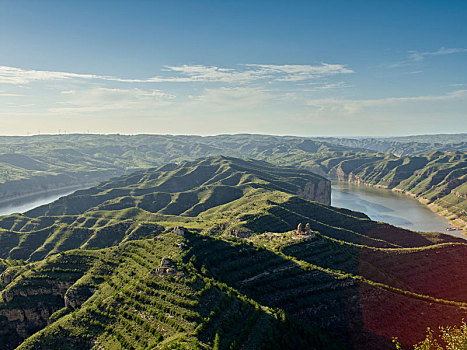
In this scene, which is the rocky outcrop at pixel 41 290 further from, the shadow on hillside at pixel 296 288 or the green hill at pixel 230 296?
the shadow on hillside at pixel 296 288

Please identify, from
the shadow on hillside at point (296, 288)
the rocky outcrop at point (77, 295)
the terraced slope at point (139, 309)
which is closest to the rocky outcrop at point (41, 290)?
the terraced slope at point (139, 309)

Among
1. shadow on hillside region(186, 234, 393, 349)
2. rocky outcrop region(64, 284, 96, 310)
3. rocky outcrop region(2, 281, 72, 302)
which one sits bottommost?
rocky outcrop region(2, 281, 72, 302)

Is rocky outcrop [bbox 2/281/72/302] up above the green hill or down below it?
below

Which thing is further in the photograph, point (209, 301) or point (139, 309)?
point (139, 309)

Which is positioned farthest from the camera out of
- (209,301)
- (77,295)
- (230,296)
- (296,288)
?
(77,295)

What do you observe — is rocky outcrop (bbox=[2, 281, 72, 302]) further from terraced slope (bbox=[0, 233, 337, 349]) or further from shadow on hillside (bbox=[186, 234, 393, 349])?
shadow on hillside (bbox=[186, 234, 393, 349])

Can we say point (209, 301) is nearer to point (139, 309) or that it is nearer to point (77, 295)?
point (139, 309)

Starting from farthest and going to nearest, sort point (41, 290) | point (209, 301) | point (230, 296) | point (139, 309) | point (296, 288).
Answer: point (41, 290), point (296, 288), point (139, 309), point (230, 296), point (209, 301)

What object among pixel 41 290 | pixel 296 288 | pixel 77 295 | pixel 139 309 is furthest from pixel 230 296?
pixel 41 290

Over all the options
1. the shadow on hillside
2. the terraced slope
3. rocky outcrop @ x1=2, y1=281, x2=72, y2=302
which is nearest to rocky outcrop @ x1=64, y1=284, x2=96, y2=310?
the terraced slope

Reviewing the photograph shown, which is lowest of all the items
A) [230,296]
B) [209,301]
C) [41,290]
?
[41,290]

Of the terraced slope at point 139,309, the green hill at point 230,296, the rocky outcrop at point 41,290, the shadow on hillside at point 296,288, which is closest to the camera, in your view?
the terraced slope at point 139,309

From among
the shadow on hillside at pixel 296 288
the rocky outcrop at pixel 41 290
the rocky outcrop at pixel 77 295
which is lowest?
the rocky outcrop at pixel 41 290
